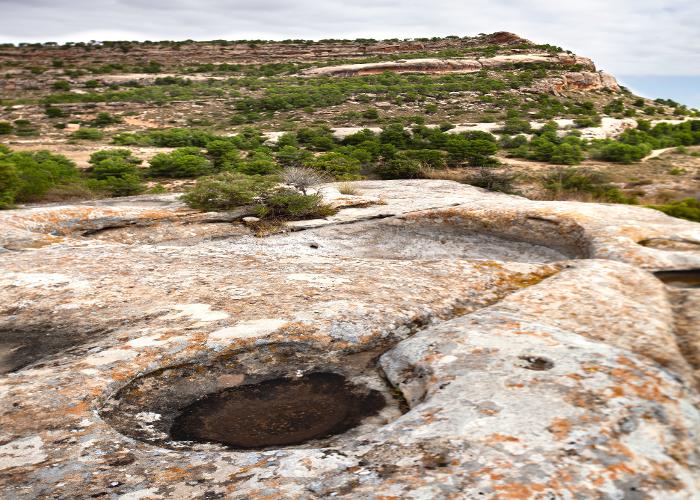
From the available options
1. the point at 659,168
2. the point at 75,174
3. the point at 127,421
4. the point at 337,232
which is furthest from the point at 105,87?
the point at 127,421

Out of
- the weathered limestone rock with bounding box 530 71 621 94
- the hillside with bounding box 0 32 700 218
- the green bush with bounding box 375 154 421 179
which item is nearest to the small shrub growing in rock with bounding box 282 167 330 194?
the hillside with bounding box 0 32 700 218

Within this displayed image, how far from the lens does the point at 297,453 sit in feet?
11.6

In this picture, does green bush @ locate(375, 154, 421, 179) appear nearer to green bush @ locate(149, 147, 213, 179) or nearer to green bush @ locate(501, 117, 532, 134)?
green bush @ locate(149, 147, 213, 179)

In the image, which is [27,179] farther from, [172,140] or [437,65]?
[437,65]

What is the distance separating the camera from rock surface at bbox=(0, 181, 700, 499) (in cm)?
322

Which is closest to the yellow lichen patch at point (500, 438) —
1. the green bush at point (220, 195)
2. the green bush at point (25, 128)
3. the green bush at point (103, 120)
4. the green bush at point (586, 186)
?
the green bush at point (220, 195)

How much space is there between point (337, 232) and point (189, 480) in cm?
747

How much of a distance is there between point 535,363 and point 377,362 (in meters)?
1.42

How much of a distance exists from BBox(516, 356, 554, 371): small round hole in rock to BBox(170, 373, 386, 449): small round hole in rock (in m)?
1.12

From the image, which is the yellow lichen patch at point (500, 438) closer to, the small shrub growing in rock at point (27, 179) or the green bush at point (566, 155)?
the small shrub growing in rock at point (27, 179)

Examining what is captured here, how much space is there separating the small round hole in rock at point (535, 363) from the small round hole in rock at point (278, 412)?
1.12m

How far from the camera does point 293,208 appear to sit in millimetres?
11492

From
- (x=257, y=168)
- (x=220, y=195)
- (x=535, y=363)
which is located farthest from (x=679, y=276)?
(x=257, y=168)

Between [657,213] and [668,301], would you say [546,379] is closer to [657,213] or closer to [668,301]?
[668,301]
